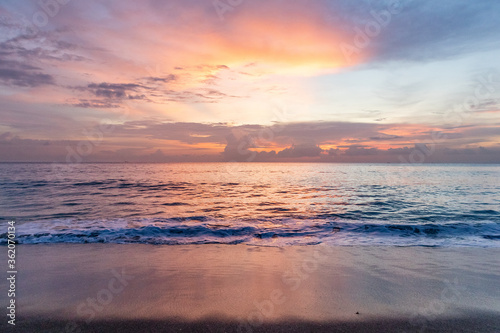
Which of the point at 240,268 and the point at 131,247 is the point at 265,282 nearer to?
the point at 240,268

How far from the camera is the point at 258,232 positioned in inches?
535

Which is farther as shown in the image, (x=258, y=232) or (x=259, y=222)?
(x=259, y=222)

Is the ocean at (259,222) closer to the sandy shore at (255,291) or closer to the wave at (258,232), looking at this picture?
the wave at (258,232)

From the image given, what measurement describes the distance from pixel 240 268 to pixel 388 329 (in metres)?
4.30

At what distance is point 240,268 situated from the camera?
816 cm

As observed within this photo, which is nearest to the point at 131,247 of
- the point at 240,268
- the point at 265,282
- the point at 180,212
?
the point at 240,268

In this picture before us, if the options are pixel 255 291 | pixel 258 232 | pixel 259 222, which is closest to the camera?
pixel 255 291

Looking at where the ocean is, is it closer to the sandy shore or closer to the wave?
the wave

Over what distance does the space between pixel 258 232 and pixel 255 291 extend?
7.16 m

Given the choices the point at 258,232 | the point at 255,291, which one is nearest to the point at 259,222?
the point at 258,232

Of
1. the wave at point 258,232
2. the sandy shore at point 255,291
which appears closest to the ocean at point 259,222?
the wave at point 258,232

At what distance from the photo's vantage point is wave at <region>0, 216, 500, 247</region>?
1181cm

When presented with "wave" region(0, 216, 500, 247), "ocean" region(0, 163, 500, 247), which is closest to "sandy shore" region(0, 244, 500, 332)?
"wave" region(0, 216, 500, 247)

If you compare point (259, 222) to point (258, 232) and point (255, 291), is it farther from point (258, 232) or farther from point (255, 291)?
point (255, 291)
